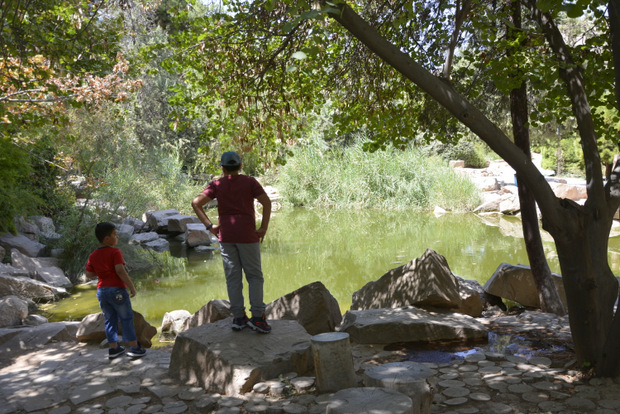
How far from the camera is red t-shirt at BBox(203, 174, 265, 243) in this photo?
4414mm

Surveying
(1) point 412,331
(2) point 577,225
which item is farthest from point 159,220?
(2) point 577,225

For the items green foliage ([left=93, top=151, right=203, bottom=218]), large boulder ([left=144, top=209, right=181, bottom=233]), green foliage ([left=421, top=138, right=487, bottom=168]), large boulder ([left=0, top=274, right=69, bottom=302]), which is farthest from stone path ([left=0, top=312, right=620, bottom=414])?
green foliage ([left=421, top=138, right=487, bottom=168])

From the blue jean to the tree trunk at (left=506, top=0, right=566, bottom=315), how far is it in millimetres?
4675

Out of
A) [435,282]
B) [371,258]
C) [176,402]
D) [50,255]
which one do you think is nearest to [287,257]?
[371,258]

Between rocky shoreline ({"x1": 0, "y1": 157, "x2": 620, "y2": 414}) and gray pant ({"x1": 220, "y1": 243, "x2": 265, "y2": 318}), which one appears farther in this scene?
gray pant ({"x1": 220, "y1": 243, "x2": 265, "y2": 318})

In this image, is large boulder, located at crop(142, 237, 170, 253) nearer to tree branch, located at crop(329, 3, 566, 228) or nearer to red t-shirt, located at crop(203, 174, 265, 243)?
red t-shirt, located at crop(203, 174, 265, 243)

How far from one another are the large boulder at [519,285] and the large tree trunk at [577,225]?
3.28 metres

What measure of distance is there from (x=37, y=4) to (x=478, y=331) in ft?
22.1

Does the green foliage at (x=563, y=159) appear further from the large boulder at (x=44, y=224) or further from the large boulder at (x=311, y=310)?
the large boulder at (x=311, y=310)

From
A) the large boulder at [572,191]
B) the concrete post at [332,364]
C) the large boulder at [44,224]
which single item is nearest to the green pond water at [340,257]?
the large boulder at [572,191]

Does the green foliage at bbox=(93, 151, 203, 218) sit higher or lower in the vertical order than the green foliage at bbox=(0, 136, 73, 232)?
higher

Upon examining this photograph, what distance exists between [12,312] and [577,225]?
694 cm

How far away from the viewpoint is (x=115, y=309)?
15.8ft

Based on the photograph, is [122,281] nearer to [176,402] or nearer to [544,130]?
[176,402]
